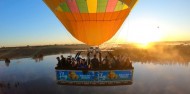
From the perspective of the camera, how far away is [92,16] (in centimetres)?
1841

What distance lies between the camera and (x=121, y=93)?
2430cm

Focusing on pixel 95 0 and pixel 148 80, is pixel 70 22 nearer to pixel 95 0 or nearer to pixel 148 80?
pixel 95 0

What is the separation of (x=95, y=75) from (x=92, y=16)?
4.33 m

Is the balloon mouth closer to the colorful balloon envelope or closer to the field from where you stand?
the colorful balloon envelope

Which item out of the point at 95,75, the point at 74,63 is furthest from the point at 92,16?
the point at 95,75

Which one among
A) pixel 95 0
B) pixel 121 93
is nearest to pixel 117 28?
pixel 95 0

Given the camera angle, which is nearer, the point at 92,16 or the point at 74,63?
the point at 74,63

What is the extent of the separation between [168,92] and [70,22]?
1125cm

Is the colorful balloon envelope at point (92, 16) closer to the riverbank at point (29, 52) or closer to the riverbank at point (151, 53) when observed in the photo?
the riverbank at point (151, 53)

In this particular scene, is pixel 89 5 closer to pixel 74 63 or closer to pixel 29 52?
pixel 74 63

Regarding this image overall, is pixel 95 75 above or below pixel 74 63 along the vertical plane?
below

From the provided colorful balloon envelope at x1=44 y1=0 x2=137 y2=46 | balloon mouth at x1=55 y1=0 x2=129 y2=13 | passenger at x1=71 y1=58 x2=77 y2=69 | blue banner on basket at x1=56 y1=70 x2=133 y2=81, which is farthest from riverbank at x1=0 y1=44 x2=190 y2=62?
blue banner on basket at x1=56 y1=70 x2=133 y2=81

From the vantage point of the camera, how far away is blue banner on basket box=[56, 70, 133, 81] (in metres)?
16.0

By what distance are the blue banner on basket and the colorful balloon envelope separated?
10.4ft
